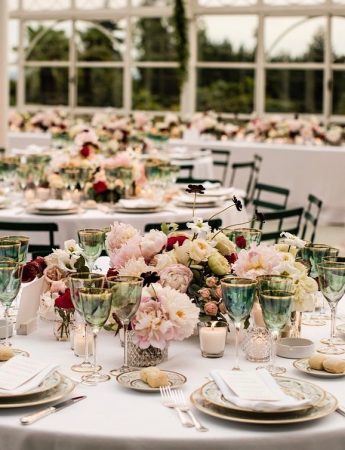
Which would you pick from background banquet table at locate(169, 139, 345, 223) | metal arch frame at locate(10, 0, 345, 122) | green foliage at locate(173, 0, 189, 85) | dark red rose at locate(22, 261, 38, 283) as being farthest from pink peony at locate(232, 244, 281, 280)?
green foliage at locate(173, 0, 189, 85)

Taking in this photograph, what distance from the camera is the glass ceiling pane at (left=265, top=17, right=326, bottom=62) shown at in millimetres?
13578

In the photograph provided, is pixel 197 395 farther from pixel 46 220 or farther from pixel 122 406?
pixel 46 220

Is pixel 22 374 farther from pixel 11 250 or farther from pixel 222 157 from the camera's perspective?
pixel 222 157

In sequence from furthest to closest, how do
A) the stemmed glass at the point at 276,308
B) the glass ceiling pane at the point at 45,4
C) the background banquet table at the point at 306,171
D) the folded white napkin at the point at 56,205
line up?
1. the glass ceiling pane at the point at 45,4
2. the background banquet table at the point at 306,171
3. the folded white napkin at the point at 56,205
4. the stemmed glass at the point at 276,308

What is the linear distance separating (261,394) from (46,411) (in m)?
0.49

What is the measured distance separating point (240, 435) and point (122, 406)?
0.32 meters

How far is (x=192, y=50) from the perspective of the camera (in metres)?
14.5

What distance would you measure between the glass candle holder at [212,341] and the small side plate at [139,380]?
20 centimetres

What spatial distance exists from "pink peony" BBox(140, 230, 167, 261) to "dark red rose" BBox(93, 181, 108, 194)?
3.21 m

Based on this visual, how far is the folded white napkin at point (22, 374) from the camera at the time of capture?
2.23m

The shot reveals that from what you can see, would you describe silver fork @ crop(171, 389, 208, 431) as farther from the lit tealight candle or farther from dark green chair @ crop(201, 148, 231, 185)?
dark green chair @ crop(201, 148, 231, 185)

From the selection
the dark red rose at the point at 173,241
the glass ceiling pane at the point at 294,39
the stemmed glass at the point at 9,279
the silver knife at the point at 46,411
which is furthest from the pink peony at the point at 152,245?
the glass ceiling pane at the point at 294,39

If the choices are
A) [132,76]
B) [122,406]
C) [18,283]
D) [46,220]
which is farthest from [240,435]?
[132,76]

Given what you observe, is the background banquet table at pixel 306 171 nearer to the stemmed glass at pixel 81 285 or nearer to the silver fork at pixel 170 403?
the stemmed glass at pixel 81 285
